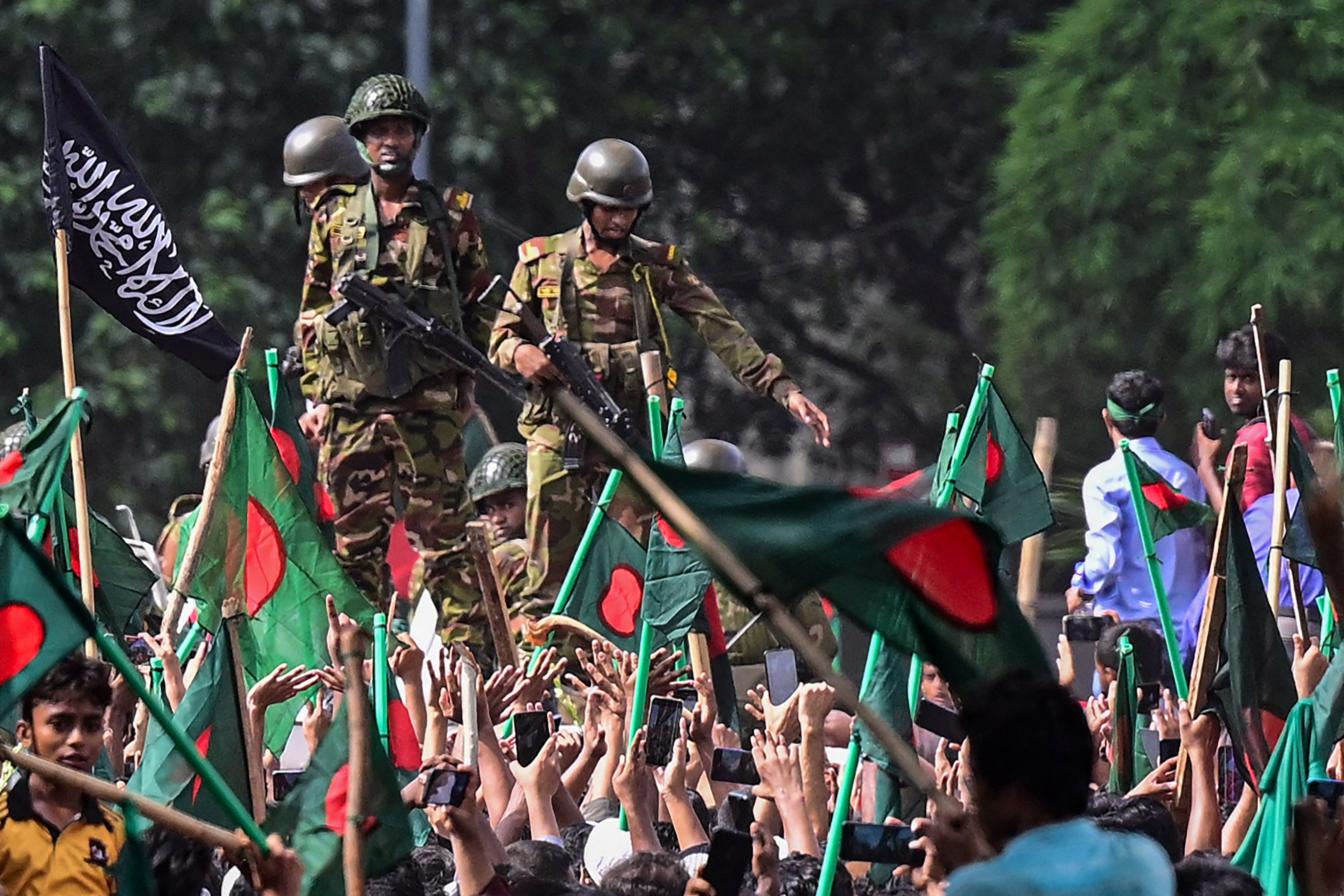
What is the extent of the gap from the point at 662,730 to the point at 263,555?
1.21m

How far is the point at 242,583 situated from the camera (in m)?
6.42

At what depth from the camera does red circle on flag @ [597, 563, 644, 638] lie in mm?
7809

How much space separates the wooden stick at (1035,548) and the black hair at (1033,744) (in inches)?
153

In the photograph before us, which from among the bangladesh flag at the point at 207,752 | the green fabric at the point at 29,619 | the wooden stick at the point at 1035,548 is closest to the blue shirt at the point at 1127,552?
the wooden stick at the point at 1035,548

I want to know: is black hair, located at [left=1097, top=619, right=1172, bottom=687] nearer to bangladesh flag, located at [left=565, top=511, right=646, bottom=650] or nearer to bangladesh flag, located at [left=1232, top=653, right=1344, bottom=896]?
bangladesh flag, located at [left=565, top=511, right=646, bottom=650]

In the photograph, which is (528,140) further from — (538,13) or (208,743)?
(208,743)

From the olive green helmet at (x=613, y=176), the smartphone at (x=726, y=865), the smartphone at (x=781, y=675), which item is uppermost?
the olive green helmet at (x=613, y=176)

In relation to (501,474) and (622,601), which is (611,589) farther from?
(501,474)

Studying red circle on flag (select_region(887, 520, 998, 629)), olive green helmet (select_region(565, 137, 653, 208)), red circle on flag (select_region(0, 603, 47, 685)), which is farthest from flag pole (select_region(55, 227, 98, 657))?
olive green helmet (select_region(565, 137, 653, 208))

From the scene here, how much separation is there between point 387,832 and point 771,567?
0.70 meters

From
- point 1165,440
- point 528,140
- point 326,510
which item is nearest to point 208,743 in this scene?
point 326,510

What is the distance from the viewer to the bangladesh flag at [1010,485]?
6.77 metres

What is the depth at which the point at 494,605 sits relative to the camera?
7820 mm

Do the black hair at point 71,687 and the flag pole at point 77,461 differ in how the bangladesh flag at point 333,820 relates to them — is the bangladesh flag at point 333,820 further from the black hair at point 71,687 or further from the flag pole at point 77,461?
the flag pole at point 77,461
